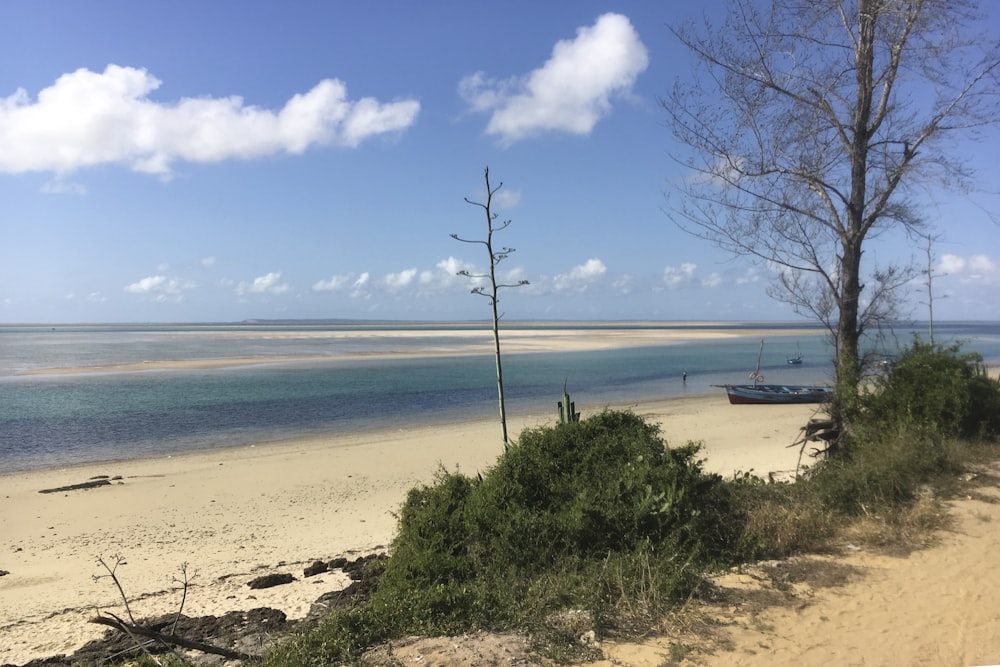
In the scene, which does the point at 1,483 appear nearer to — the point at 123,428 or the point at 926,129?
the point at 123,428

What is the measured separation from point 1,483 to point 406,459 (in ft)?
32.0

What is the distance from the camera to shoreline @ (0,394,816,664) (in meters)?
7.59

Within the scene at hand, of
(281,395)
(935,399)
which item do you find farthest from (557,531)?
(281,395)

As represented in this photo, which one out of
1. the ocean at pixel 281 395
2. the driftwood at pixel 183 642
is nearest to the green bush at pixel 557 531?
the driftwood at pixel 183 642

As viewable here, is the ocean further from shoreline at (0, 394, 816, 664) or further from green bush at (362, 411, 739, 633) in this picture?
shoreline at (0, 394, 816, 664)

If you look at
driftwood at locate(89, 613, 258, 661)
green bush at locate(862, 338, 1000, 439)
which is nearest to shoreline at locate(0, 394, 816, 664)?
driftwood at locate(89, 613, 258, 661)

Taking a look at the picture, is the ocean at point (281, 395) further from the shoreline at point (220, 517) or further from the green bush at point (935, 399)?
the shoreline at point (220, 517)

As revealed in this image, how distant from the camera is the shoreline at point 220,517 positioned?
299 inches

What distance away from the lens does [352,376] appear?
41219mm

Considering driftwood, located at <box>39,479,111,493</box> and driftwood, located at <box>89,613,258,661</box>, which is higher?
driftwood, located at <box>89,613,258,661</box>

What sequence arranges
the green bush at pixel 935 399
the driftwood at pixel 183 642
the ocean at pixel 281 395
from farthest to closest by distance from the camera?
the ocean at pixel 281 395 → the green bush at pixel 935 399 → the driftwood at pixel 183 642

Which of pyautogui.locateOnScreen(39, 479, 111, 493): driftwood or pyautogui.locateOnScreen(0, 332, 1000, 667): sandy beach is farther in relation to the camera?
pyautogui.locateOnScreen(39, 479, 111, 493): driftwood

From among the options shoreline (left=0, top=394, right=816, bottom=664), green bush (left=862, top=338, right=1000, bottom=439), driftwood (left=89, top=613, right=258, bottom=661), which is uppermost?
green bush (left=862, top=338, right=1000, bottom=439)

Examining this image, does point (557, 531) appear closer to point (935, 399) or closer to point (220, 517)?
point (935, 399)
